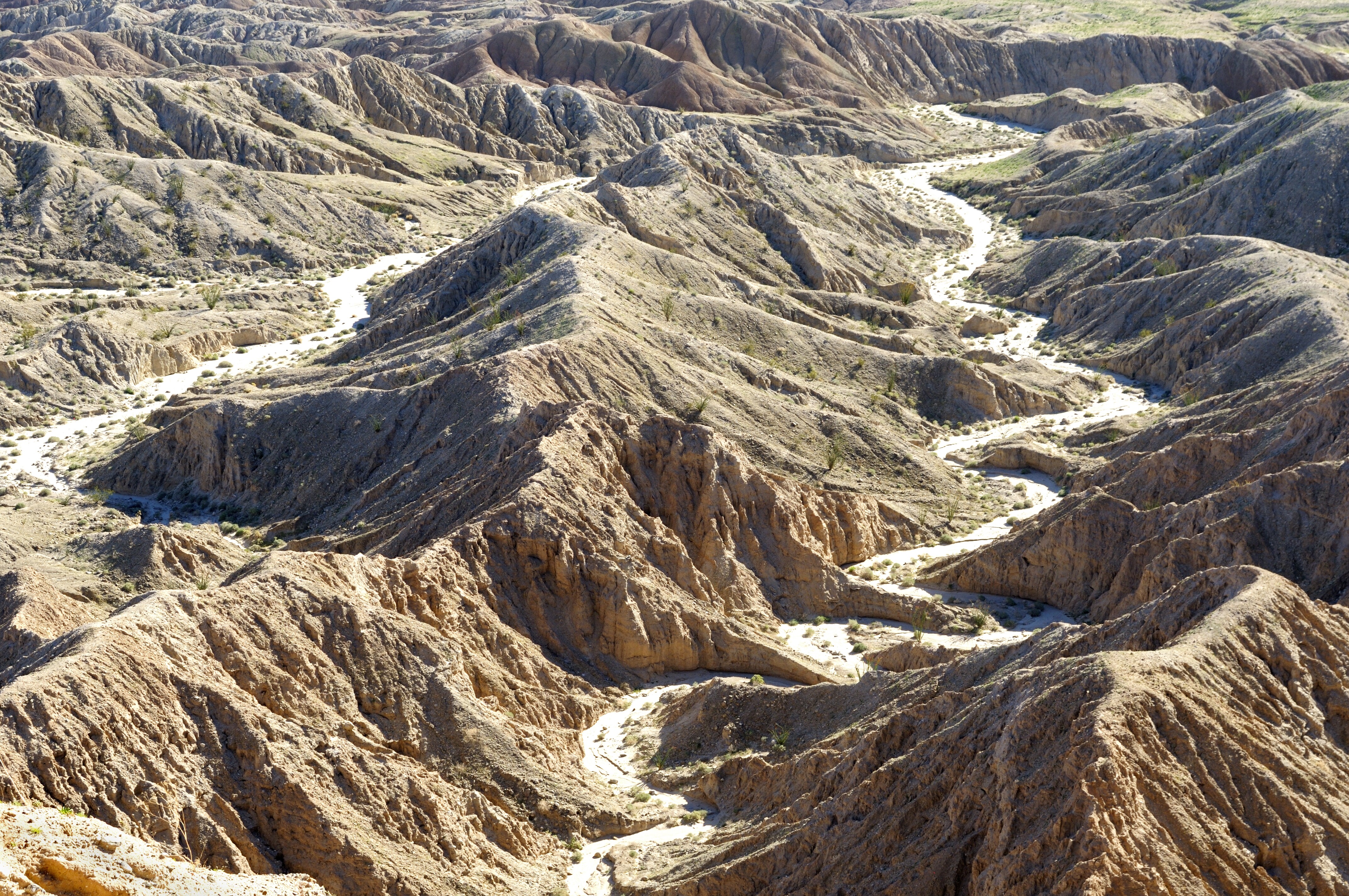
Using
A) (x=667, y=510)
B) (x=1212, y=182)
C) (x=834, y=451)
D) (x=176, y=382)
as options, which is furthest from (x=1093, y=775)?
(x=1212, y=182)

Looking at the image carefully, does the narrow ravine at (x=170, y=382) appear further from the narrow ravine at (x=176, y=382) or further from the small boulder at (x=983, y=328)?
the small boulder at (x=983, y=328)

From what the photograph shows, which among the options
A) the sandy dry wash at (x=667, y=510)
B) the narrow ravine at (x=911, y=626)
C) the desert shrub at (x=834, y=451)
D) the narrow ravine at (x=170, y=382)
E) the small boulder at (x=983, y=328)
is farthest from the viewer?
the small boulder at (x=983, y=328)

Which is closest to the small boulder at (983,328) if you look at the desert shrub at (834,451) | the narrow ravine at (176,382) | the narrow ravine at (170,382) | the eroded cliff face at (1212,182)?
Result: the eroded cliff face at (1212,182)

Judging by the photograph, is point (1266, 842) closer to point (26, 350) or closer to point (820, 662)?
point (820, 662)

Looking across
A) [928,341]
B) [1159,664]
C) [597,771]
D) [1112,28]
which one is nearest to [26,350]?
[928,341]

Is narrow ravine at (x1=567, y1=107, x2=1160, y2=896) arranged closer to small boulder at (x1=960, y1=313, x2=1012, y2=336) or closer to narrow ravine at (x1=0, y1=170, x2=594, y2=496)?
small boulder at (x1=960, y1=313, x2=1012, y2=336)

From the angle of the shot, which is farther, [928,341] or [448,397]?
[928,341]

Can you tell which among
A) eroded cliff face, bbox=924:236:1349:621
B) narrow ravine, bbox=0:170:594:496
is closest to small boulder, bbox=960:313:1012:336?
eroded cliff face, bbox=924:236:1349:621

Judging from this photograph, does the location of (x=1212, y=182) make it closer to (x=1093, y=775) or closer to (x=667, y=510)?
(x=667, y=510)
